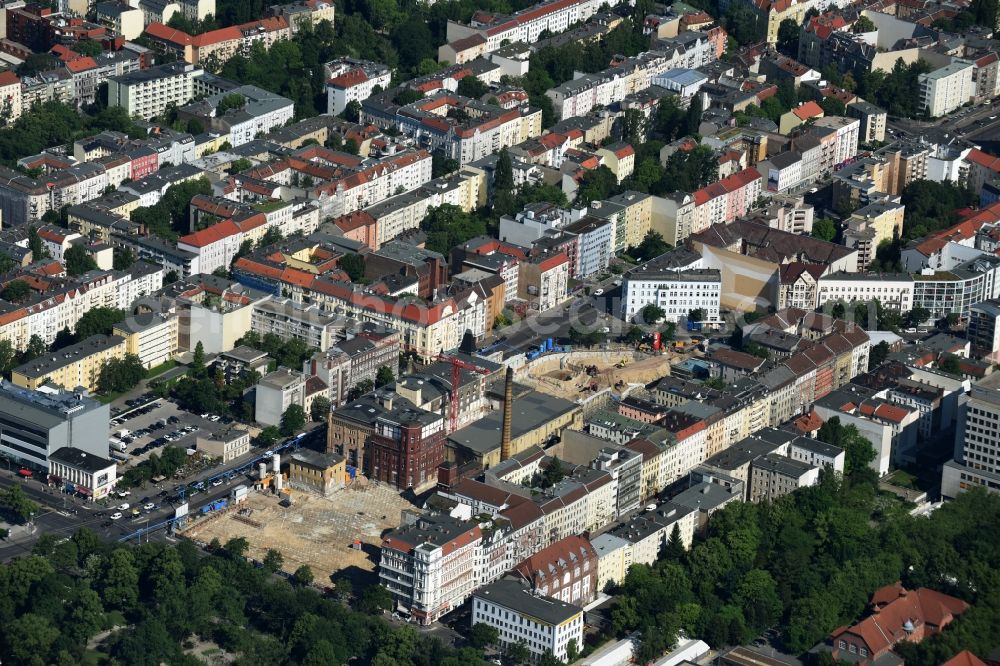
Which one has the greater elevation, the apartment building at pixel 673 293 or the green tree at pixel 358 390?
the apartment building at pixel 673 293

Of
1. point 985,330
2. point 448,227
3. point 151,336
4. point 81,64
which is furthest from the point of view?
point 81,64

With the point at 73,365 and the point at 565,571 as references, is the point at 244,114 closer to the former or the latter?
the point at 73,365

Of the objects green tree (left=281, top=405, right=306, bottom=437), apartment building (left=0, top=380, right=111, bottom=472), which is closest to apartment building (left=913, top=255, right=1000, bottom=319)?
green tree (left=281, top=405, right=306, bottom=437)

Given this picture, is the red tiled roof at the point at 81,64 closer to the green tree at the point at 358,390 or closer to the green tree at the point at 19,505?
the green tree at the point at 358,390

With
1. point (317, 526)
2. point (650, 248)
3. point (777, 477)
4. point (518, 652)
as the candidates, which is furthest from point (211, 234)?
point (518, 652)

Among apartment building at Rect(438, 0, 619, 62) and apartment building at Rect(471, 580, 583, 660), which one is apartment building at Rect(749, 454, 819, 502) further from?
apartment building at Rect(438, 0, 619, 62)

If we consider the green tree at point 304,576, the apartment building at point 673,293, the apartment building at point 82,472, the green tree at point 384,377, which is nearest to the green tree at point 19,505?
the apartment building at point 82,472

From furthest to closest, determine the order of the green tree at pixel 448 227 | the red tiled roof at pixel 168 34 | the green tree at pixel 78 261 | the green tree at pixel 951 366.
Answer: the red tiled roof at pixel 168 34 → the green tree at pixel 448 227 → the green tree at pixel 78 261 → the green tree at pixel 951 366

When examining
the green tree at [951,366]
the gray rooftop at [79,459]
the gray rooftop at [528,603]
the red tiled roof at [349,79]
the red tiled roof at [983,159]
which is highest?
the red tiled roof at [349,79]

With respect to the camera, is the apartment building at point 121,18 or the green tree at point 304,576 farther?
the apartment building at point 121,18
